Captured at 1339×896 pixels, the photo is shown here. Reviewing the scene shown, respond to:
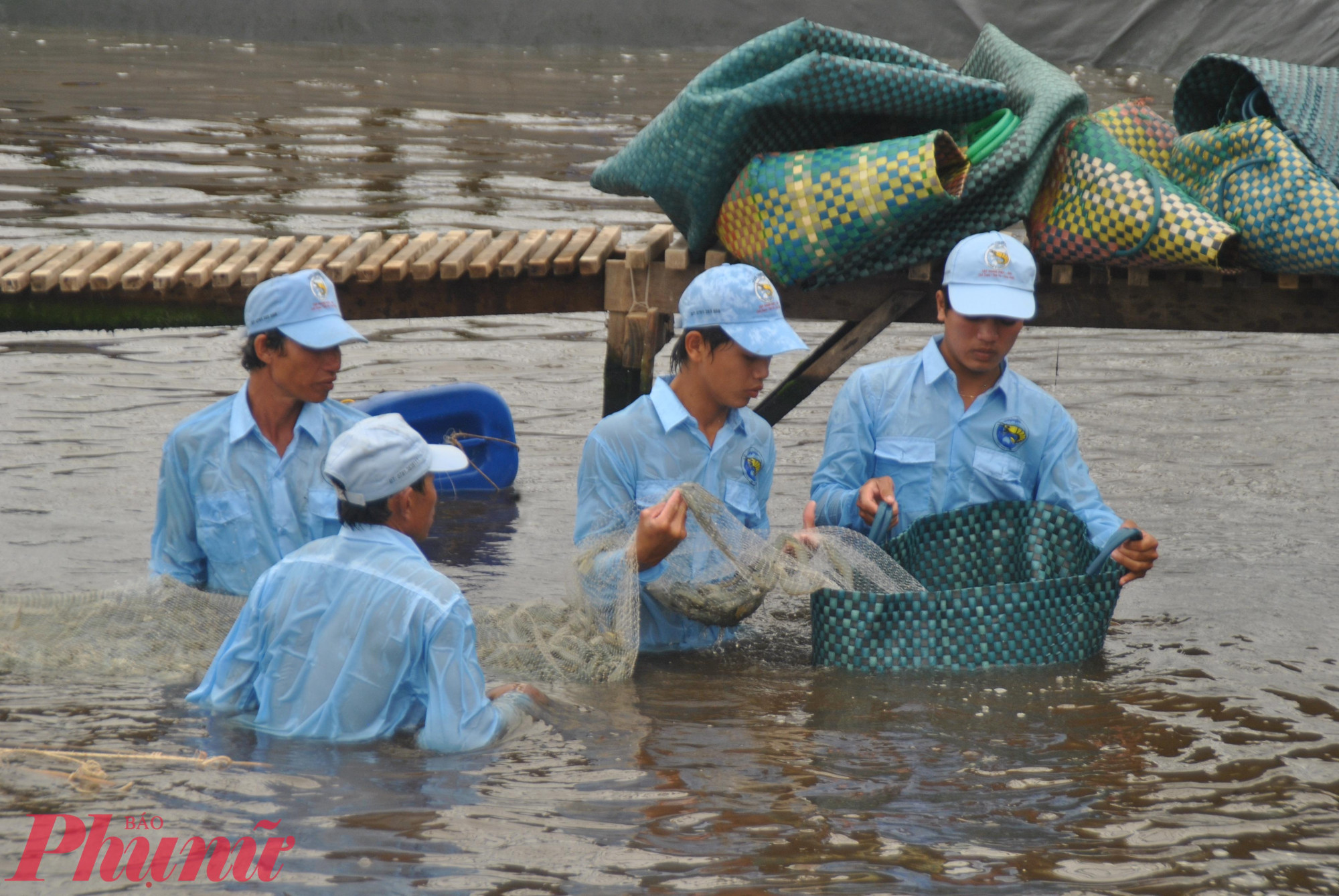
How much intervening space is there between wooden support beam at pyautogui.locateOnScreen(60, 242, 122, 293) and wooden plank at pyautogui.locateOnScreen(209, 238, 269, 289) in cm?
56

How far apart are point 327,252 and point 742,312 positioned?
3.15m

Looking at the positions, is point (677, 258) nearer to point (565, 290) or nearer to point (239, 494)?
point (565, 290)

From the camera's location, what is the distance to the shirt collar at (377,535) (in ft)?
10.5

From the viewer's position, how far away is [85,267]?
20.6 feet

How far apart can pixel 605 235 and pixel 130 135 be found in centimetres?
1031

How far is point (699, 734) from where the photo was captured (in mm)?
3949

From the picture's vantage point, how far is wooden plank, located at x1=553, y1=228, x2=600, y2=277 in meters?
6.24

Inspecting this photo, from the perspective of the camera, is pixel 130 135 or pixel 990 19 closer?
pixel 130 135

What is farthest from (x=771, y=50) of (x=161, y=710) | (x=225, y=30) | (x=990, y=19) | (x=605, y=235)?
(x=225, y=30)

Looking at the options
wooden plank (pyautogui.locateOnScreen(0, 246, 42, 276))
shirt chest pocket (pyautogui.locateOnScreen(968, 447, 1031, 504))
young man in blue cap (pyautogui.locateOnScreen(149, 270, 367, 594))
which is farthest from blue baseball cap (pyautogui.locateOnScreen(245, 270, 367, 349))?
wooden plank (pyautogui.locateOnScreen(0, 246, 42, 276))

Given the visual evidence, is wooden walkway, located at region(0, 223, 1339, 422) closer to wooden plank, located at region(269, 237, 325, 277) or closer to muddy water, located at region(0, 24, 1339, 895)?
wooden plank, located at region(269, 237, 325, 277)

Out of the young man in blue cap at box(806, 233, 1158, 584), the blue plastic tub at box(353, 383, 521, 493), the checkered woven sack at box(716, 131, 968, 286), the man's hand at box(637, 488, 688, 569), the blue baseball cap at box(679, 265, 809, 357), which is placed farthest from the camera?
the blue plastic tub at box(353, 383, 521, 493)

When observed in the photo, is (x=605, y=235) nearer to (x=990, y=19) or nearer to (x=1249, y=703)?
(x=1249, y=703)

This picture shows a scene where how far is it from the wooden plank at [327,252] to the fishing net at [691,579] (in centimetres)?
266
